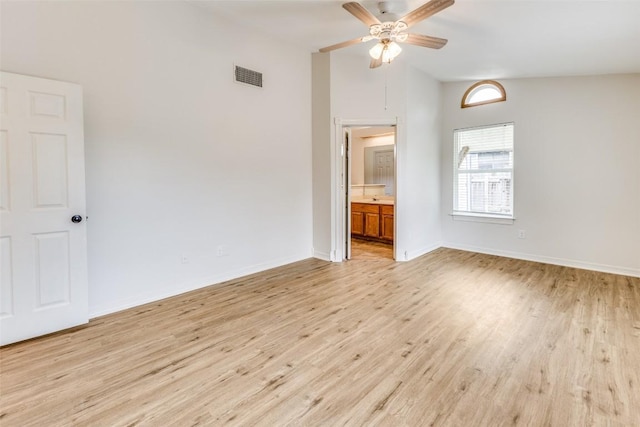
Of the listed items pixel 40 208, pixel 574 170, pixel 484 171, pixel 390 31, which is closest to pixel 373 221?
pixel 484 171

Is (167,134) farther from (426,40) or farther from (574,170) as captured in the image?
(574,170)

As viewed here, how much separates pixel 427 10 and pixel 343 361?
2819mm

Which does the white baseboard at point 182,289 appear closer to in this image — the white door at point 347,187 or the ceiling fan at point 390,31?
the white door at point 347,187

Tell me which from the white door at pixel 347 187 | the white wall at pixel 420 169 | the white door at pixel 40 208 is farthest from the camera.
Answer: the white door at pixel 347 187

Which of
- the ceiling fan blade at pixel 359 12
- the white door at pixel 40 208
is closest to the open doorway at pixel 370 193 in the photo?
the ceiling fan blade at pixel 359 12

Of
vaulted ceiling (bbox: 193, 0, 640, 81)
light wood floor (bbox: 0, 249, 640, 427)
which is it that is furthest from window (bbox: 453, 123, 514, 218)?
light wood floor (bbox: 0, 249, 640, 427)

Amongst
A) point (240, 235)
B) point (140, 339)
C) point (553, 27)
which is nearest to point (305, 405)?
point (140, 339)

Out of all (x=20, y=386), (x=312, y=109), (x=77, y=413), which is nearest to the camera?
(x=77, y=413)

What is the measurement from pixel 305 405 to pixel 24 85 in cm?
304

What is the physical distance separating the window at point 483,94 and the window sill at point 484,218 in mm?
1856

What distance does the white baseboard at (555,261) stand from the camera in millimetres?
4164

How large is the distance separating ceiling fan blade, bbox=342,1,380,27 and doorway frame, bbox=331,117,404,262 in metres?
1.82

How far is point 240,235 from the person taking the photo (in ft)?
13.2

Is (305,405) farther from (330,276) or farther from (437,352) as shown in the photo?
(330,276)
